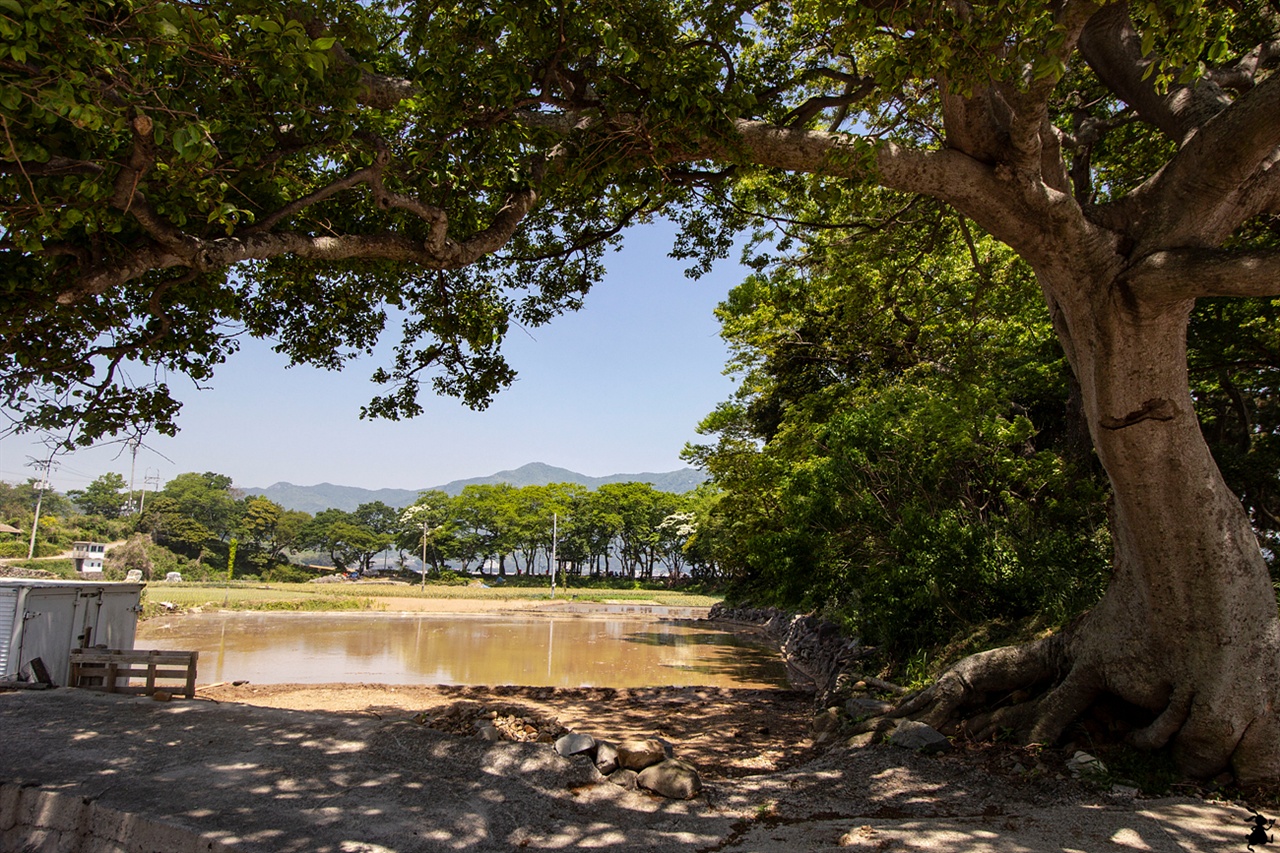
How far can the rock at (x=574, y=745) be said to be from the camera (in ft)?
18.5

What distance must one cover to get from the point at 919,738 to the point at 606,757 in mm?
2830

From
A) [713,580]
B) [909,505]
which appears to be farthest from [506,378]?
[713,580]

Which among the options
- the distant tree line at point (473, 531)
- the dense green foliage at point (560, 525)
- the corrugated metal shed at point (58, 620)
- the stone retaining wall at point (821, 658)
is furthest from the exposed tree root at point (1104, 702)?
the dense green foliage at point (560, 525)

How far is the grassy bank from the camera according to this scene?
111 ft

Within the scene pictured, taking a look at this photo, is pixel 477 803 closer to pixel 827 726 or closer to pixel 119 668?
pixel 827 726

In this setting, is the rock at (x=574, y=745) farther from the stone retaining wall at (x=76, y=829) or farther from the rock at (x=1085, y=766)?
the rock at (x=1085, y=766)

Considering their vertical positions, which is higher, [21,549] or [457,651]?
[21,549]

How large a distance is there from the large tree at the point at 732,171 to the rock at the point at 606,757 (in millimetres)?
3281

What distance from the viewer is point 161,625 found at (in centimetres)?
2419

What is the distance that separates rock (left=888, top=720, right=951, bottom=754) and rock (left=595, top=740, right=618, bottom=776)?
2635 millimetres

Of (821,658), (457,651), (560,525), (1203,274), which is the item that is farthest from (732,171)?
(560,525)

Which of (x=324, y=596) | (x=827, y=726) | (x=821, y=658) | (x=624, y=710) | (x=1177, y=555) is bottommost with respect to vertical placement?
(x=324, y=596)

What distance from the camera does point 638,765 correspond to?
220 inches

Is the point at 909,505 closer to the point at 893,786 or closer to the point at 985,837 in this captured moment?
the point at 893,786
